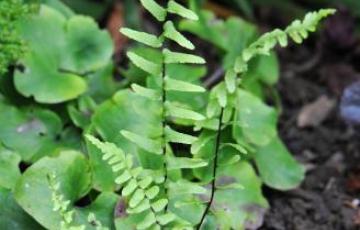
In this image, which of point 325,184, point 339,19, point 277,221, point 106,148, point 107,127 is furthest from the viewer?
point 339,19

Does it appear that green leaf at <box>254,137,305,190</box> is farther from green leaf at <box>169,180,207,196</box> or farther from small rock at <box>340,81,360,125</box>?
green leaf at <box>169,180,207,196</box>

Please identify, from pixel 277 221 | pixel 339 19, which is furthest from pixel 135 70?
pixel 339 19

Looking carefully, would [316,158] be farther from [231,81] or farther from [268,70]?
[231,81]

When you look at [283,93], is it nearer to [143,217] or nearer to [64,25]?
[64,25]

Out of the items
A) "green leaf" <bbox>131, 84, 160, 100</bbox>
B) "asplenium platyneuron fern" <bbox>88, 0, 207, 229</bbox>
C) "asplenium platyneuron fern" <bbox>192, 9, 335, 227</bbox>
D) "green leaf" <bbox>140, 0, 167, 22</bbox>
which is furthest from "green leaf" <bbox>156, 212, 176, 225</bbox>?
"green leaf" <bbox>140, 0, 167, 22</bbox>

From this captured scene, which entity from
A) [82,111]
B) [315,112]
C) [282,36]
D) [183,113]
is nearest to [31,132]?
[82,111]

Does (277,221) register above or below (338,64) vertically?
below
